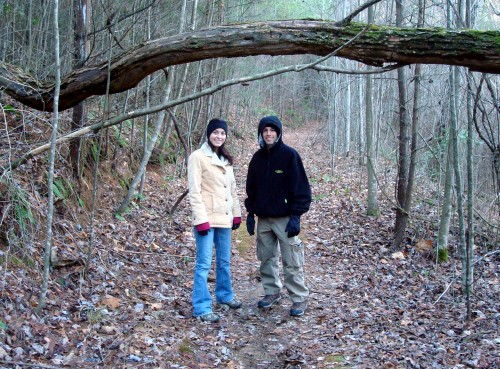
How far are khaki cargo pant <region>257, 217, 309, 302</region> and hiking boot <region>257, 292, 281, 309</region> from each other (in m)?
0.05

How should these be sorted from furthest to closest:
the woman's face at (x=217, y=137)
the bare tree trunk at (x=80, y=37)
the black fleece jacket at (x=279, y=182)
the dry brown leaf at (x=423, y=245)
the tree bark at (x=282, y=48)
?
the dry brown leaf at (x=423, y=245) → the bare tree trunk at (x=80, y=37) → the black fleece jacket at (x=279, y=182) → the woman's face at (x=217, y=137) → the tree bark at (x=282, y=48)

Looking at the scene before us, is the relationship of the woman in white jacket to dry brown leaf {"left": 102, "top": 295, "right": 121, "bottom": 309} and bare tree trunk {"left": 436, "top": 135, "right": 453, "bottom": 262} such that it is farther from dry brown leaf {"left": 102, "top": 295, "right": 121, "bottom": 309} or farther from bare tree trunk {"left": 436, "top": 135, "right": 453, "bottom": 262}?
bare tree trunk {"left": 436, "top": 135, "right": 453, "bottom": 262}

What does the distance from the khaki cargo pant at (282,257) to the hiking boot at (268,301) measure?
5cm

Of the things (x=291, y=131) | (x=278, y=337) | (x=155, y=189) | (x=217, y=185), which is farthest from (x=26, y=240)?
(x=291, y=131)

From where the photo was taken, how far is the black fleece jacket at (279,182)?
5.55m

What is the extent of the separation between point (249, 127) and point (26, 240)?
21947mm

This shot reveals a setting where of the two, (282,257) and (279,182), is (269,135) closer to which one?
(279,182)

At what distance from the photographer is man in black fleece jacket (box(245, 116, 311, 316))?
556 cm

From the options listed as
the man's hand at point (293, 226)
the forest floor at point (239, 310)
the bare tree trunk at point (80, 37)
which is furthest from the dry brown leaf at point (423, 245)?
the bare tree trunk at point (80, 37)

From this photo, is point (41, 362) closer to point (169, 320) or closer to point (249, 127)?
point (169, 320)

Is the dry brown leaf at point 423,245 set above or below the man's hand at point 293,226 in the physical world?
below

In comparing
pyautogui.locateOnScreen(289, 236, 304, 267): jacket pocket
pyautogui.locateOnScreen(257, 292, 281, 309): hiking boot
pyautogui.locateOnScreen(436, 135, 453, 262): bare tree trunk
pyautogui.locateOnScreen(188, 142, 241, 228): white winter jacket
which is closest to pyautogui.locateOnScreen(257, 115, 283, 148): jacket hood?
pyautogui.locateOnScreen(188, 142, 241, 228): white winter jacket

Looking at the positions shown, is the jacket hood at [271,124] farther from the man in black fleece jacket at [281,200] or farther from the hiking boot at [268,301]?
the hiking boot at [268,301]

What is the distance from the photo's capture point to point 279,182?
5.65 metres
